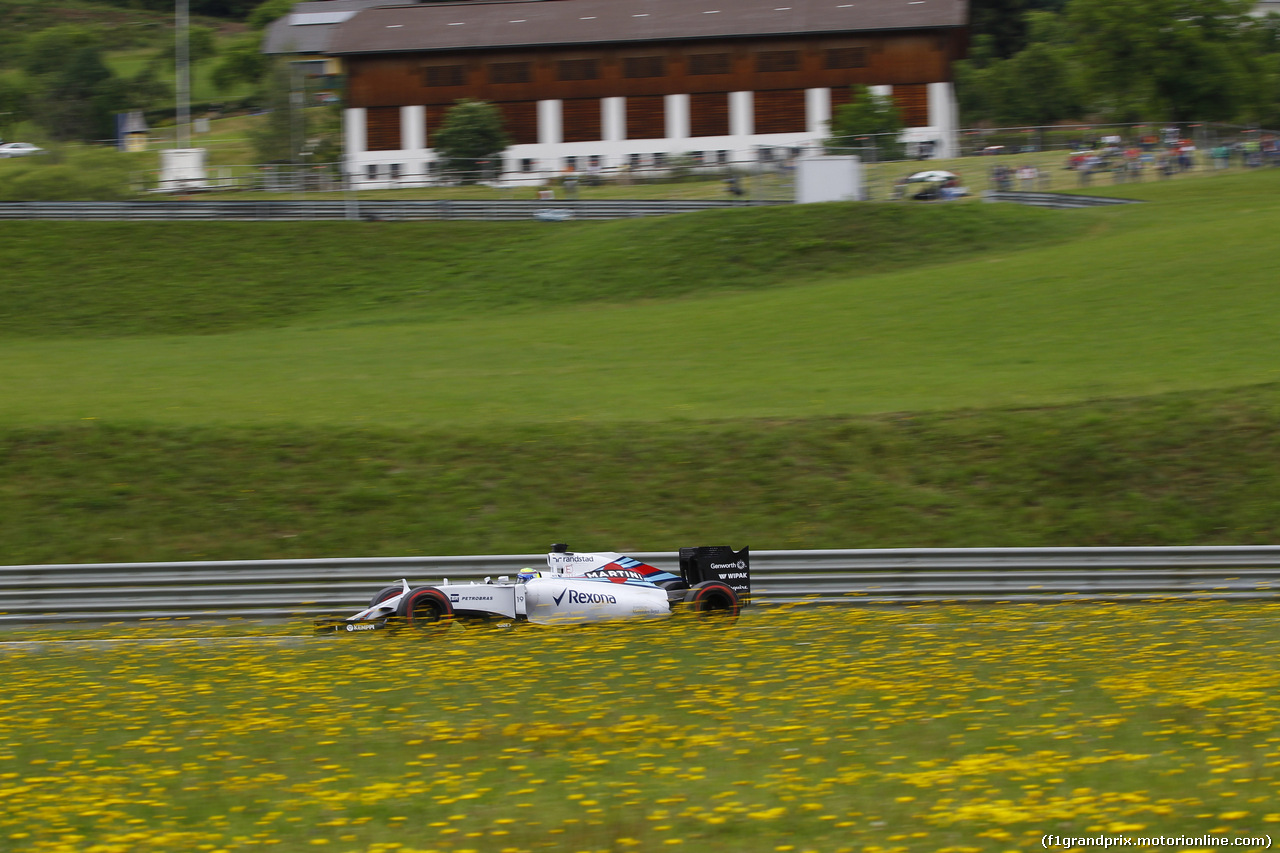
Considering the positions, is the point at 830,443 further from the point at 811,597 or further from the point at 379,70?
the point at 379,70

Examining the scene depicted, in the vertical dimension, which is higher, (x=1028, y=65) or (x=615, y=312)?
(x=1028, y=65)

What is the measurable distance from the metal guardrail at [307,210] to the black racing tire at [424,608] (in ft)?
95.9

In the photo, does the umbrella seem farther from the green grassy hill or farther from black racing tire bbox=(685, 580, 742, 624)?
black racing tire bbox=(685, 580, 742, 624)

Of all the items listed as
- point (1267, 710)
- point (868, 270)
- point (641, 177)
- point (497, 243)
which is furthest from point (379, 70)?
point (1267, 710)

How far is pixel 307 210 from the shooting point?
40031 millimetres

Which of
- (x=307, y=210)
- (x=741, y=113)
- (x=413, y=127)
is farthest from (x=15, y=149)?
(x=307, y=210)

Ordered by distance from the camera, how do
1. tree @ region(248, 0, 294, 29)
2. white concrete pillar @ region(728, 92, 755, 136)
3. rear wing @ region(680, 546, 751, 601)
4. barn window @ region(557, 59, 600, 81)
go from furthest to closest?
tree @ region(248, 0, 294, 29) → barn window @ region(557, 59, 600, 81) → white concrete pillar @ region(728, 92, 755, 136) → rear wing @ region(680, 546, 751, 601)

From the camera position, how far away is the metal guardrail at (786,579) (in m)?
12.5

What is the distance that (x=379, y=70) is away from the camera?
239ft

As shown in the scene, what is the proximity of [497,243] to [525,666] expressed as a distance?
27683 millimetres

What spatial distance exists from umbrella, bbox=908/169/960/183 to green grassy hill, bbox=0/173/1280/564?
495 centimetres

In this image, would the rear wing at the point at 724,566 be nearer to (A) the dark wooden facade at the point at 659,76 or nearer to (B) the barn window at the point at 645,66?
(A) the dark wooden facade at the point at 659,76

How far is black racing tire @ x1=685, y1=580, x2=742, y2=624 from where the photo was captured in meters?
11.6

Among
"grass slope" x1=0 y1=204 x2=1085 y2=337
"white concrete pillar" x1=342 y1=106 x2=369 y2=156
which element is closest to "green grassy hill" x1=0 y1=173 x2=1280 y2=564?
"grass slope" x1=0 y1=204 x2=1085 y2=337
